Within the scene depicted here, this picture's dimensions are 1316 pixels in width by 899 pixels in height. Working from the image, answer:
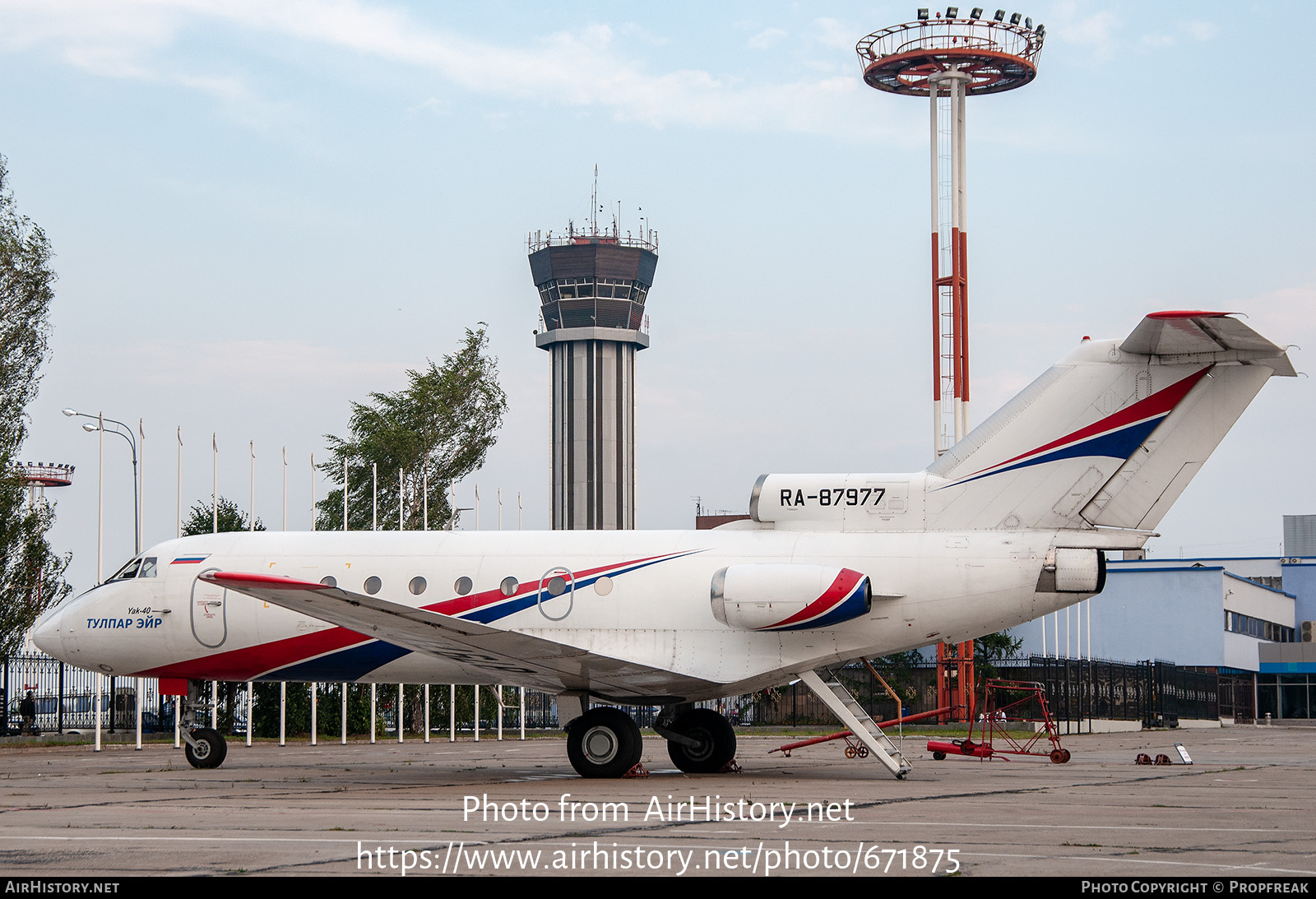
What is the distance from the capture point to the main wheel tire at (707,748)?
1842 centimetres

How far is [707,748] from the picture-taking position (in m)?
18.5

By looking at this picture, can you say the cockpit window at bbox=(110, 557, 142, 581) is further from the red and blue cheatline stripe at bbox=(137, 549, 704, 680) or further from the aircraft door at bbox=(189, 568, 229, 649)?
the red and blue cheatline stripe at bbox=(137, 549, 704, 680)

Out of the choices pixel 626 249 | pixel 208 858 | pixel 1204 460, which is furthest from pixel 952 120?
pixel 626 249

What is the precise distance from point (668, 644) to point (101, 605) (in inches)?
344

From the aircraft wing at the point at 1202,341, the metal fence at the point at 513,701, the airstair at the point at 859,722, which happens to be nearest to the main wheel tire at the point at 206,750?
the airstair at the point at 859,722

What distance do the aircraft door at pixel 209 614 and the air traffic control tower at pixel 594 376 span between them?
248 feet

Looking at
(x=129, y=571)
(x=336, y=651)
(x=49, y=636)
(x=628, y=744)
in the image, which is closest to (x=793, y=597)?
(x=628, y=744)

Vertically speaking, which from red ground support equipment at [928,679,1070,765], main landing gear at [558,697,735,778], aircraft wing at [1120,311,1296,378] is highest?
aircraft wing at [1120,311,1296,378]

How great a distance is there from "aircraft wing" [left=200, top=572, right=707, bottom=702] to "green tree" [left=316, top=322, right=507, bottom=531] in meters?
26.9

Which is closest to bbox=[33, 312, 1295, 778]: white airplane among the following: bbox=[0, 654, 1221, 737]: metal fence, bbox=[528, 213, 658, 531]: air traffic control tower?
bbox=[0, 654, 1221, 737]: metal fence

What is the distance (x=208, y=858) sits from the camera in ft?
30.5

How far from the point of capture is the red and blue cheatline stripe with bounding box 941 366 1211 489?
16.4 meters

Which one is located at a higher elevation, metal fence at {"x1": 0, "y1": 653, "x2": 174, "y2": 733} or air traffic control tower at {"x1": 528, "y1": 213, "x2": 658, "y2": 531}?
air traffic control tower at {"x1": 528, "y1": 213, "x2": 658, "y2": 531}

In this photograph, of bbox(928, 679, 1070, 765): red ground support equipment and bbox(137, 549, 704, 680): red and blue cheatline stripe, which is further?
bbox(928, 679, 1070, 765): red ground support equipment
